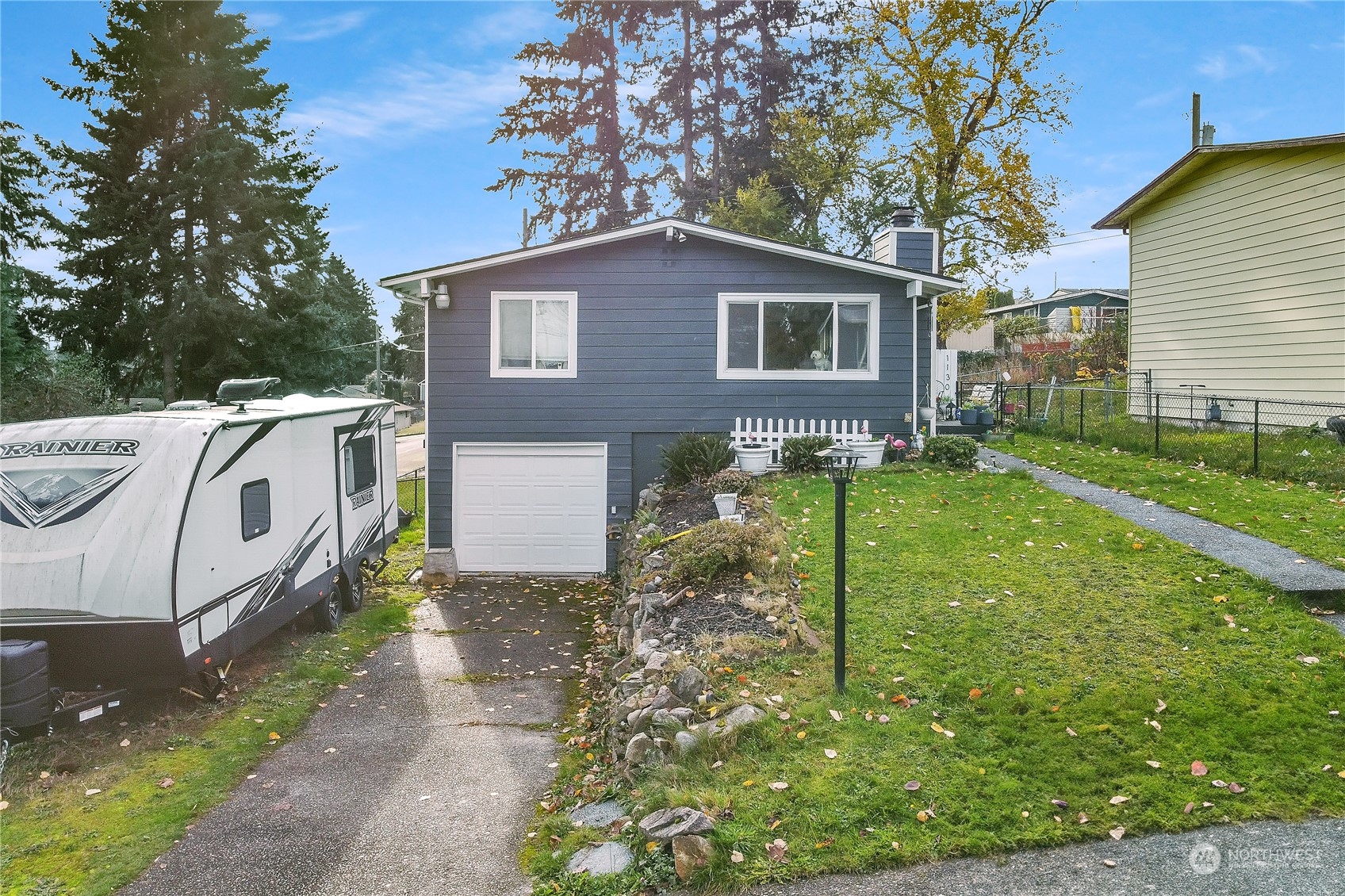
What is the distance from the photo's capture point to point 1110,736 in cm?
→ 504

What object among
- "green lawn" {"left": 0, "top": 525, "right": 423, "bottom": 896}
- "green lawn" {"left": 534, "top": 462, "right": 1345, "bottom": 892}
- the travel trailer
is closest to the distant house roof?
"green lawn" {"left": 534, "top": 462, "right": 1345, "bottom": 892}

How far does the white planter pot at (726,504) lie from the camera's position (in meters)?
9.86

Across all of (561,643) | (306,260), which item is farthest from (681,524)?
(306,260)

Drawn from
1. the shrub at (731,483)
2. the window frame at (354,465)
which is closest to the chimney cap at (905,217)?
the shrub at (731,483)

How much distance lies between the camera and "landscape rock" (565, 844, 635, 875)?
425cm

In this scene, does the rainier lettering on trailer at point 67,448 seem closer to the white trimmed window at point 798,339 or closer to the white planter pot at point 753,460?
the white planter pot at point 753,460

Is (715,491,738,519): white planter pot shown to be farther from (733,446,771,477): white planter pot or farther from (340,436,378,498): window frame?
(340,436,378,498): window frame

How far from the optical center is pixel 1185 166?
16734 millimetres

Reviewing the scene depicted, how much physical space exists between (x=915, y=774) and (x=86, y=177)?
27.6 meters

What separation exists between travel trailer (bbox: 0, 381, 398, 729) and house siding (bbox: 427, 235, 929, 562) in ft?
19.3

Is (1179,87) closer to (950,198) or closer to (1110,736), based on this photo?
(950,198)

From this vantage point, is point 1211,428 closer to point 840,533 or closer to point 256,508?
point 840,533

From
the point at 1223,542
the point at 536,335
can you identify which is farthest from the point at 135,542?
the point at 1223,542

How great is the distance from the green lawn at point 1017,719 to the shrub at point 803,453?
4.85 metres
